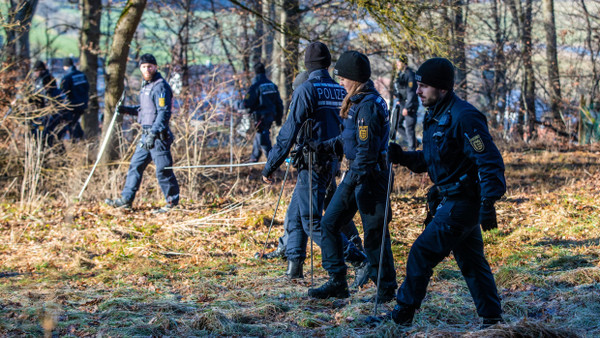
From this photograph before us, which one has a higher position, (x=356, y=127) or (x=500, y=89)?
(x=500, y=89)

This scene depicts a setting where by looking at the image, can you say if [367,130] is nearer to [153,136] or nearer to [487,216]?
[487,216]

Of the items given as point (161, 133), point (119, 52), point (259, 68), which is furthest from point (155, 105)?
point (259, 68)

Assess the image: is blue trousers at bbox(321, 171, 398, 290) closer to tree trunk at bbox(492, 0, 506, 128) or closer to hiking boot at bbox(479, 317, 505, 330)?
hiking boot at bbox(479, 317, 505, 330)

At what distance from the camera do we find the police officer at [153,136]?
28.3ft

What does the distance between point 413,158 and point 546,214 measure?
529cm

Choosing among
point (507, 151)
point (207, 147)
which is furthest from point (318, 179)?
point (507, 151)

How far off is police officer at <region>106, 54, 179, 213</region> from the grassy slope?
286 millimetres

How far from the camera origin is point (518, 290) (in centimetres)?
549

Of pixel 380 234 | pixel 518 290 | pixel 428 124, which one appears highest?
pixel 428 124

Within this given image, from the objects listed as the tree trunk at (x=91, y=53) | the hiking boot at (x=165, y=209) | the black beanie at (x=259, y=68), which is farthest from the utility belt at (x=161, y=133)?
the tree trunk at (x=91, y=53)

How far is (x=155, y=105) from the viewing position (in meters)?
→ 8.77

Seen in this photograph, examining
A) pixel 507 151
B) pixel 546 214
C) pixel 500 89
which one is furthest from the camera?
pixel 500 89

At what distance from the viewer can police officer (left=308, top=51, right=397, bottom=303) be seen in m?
4.71

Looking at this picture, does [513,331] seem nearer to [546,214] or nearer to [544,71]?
[546,214]
